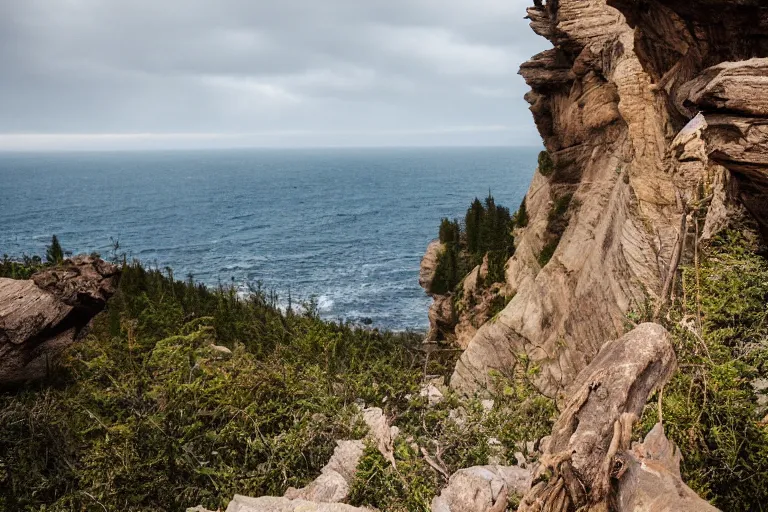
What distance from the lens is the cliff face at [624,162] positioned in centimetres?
1092


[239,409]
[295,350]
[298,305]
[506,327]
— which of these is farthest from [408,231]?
[239,409]

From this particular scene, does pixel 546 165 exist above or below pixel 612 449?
above

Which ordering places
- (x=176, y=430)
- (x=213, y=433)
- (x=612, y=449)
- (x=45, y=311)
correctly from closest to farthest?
1. (x=612, y=449)
2. (x=213, y=433)
3. (x=176, y=430)
4. (x=45, y=311)

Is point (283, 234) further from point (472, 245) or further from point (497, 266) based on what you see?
point (497, 266)

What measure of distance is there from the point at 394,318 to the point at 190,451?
177ft

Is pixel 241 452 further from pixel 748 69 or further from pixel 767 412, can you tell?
pixel 748 69

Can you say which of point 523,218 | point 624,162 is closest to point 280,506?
point 624,162

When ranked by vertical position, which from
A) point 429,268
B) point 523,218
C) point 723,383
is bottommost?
point 429,268

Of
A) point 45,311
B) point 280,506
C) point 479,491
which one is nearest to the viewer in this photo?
point 479,491

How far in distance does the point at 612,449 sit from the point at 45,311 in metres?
17.3

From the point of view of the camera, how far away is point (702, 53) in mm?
13852

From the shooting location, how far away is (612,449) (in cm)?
677

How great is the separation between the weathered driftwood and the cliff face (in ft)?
14.9

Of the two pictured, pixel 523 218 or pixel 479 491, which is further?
pixel 523 218
